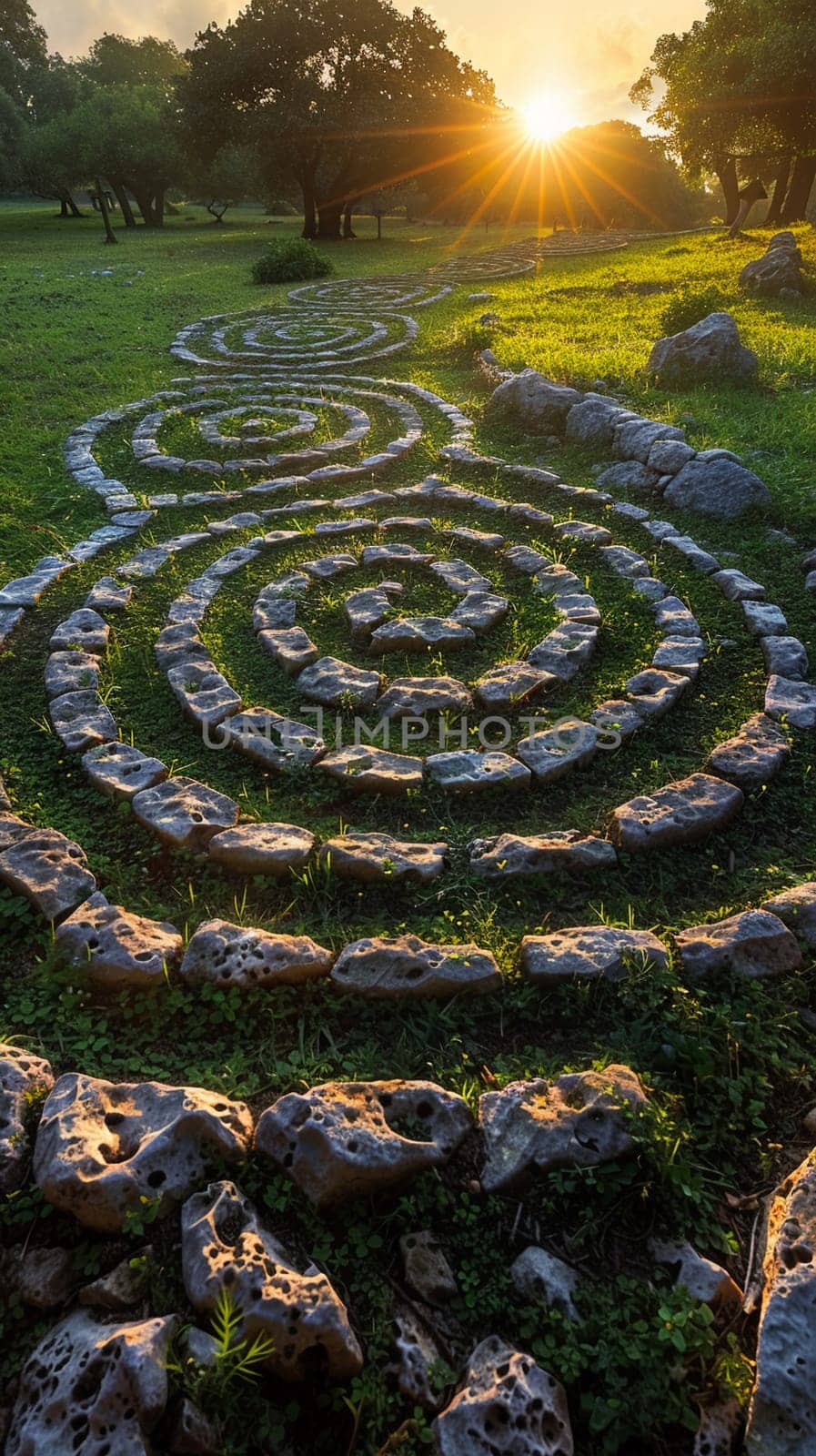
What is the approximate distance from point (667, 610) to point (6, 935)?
4252mm

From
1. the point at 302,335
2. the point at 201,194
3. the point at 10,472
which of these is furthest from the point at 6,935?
the point at 201,194

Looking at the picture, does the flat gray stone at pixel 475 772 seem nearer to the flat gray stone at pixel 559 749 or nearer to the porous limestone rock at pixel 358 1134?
the flat gray stone at pixel 559 749

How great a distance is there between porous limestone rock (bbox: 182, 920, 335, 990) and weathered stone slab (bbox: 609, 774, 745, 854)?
1.45m

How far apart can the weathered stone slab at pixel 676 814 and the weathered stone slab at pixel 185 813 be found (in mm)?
1773

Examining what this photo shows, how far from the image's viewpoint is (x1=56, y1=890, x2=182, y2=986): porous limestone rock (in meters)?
3.04

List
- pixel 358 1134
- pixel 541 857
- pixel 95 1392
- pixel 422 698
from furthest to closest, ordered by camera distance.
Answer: pixel 422 698
pixel 541 857
pixel 358 1134
pixel 95 1392

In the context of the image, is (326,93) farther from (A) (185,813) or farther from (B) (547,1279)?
(B) (547,1279)

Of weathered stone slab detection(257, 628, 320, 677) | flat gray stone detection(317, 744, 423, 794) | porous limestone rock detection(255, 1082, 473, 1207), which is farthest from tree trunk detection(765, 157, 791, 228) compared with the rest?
porous limestone rock detection(255, 1082, 473, 1207)

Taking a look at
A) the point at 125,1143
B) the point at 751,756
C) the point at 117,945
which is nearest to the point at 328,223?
the point at 751,756

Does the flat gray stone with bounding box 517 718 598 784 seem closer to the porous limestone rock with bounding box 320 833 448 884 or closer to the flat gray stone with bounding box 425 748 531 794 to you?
the flat gray stone with bounding box 425 748 531 794

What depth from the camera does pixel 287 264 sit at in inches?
738

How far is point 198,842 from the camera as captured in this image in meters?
3.69

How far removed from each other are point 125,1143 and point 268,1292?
638 mm

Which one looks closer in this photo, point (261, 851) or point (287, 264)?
point (261, 851)
